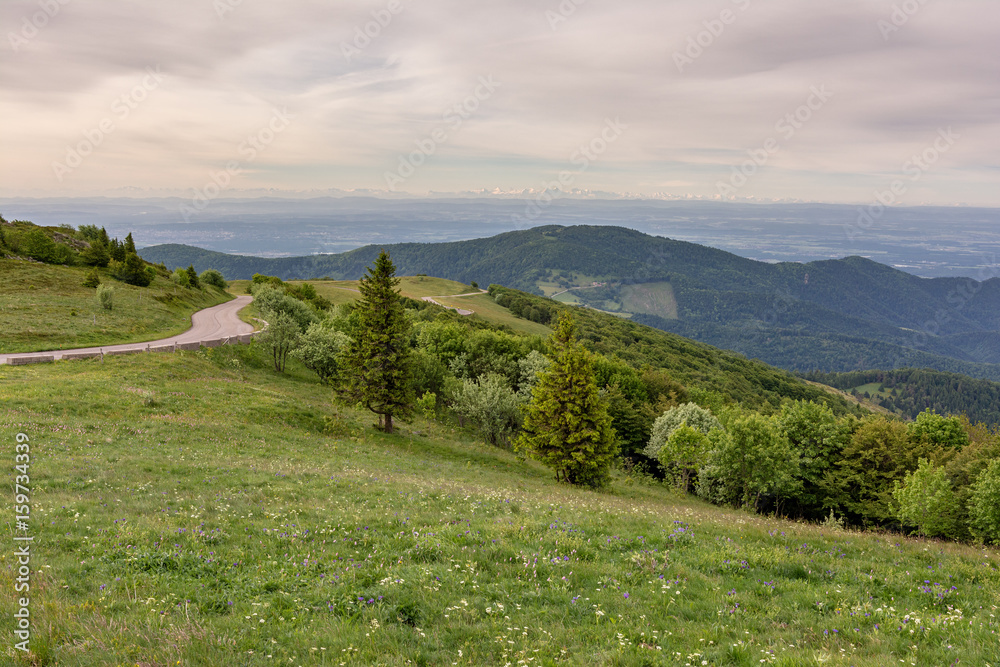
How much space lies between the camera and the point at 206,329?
61.4 m

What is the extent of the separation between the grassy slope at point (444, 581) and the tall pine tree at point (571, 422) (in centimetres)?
1855

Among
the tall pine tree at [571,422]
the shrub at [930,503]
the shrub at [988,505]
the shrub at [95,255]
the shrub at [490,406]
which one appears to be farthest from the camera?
the shrub at [95,255]

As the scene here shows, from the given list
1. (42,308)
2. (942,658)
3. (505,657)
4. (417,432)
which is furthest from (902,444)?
(42,308)

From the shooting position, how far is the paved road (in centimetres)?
4309

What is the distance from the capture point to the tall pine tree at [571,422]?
35812mm

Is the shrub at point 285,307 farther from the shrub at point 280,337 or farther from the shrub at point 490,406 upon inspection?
the shrub at point 490,406

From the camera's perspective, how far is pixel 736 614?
8.17 meters

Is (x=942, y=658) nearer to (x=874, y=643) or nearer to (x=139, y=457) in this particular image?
(x=874, y=643)

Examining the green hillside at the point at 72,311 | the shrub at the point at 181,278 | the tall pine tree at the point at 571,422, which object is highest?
the shrub at the point at 181,278

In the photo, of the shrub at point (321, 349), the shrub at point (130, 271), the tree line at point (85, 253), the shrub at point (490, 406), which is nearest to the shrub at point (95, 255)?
the tree line at point (85, 253)

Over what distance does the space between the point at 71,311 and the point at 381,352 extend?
42.3 m

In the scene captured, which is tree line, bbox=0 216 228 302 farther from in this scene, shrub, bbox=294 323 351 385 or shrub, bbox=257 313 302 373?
shrub, bbox=294 323 351 385

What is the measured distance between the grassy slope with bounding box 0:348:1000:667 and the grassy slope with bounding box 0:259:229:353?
37.6m

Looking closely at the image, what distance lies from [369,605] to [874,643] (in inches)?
319
